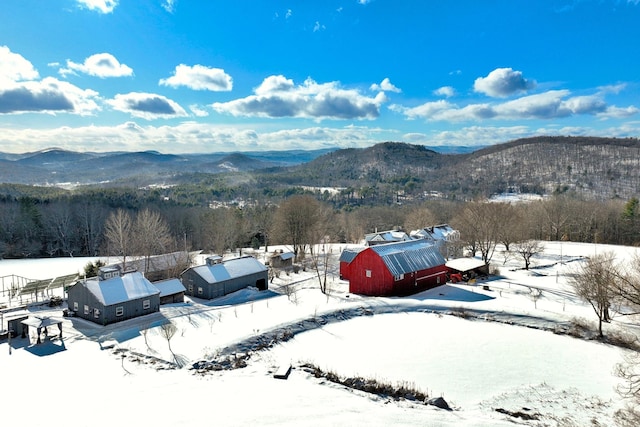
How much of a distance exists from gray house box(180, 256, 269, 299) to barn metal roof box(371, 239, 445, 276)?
12554mm

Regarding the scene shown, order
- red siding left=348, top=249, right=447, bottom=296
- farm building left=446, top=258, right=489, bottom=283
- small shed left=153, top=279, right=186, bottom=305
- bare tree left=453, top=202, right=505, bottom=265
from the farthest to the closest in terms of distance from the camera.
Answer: bare tree left=453, top=202, right=505, bottom=265, farm building left=446, top=258, right=489, bottom=283, red siding left=348, top=249, right=447, bottom=296, small shed left=153, top=279, right=186, bottom=305

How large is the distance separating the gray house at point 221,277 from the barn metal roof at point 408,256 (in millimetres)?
12554

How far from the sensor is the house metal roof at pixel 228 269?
36.2 meters

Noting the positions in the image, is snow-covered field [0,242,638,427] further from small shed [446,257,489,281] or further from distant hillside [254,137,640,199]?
Result: distant hillside [254,137,640,199]

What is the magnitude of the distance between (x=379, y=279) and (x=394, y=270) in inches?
61.9

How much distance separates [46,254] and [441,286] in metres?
69.7

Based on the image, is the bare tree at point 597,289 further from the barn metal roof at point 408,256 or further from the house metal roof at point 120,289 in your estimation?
the house metal roof at point 120,289

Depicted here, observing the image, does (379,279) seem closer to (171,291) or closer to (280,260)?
(171,291)

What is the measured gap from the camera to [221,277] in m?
36.5

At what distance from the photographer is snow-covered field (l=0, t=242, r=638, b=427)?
13.1 m

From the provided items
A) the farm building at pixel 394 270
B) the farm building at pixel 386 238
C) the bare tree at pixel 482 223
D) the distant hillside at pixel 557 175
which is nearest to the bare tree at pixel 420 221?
the bare tree at pixel 482 223

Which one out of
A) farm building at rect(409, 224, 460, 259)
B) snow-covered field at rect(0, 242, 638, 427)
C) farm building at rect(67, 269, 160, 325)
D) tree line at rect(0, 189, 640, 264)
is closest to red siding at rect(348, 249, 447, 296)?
snow-covered field at rect(0, 242, 638, 427)

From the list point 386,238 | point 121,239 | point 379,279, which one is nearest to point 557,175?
point 386,238

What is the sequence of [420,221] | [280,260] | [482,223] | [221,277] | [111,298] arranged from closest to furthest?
[111,298] → [221,277] → [482,223] → [280,260] → [420,221]
